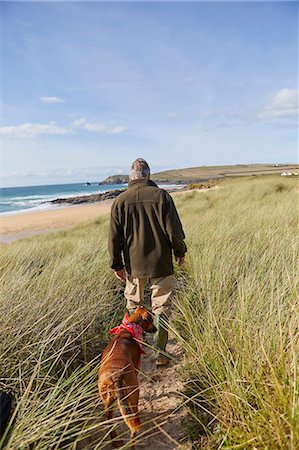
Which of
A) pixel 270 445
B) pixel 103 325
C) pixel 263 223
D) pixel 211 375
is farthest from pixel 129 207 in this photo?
pixel 263 223

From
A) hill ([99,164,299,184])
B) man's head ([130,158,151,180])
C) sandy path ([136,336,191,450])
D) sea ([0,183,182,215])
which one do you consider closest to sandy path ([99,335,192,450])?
sandy path ([136,336,191,450])

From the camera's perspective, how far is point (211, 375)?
2486 millimetres

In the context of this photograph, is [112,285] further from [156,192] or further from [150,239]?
[156,192]

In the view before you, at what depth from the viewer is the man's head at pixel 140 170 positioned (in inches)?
132

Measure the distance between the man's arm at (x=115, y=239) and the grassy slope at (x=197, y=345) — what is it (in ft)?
2.01

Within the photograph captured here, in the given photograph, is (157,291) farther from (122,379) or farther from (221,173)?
(221,173)

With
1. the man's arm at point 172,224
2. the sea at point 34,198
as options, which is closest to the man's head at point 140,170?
the man's arm at point 172,224

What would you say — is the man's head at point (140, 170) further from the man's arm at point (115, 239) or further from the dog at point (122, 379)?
the dog at point (122, 379)

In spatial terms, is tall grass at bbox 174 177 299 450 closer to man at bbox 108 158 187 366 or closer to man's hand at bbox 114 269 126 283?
man at bbox 108 158 187 366

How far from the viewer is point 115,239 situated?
135 inches

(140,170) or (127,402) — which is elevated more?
(140,170)

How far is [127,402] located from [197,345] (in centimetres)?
77

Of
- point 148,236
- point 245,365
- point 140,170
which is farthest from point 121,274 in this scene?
point 245,365

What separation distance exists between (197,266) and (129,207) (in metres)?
1.67
